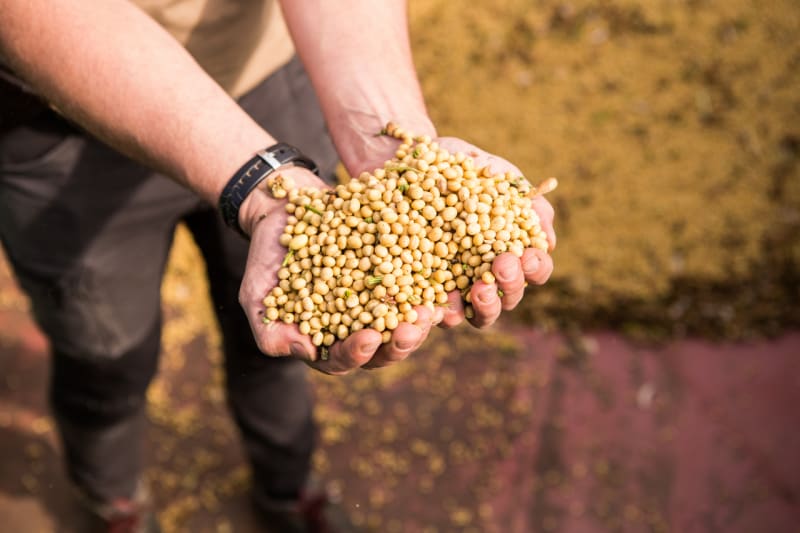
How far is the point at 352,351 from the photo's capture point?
1.28 m

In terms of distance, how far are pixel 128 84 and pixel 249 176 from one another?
28cm

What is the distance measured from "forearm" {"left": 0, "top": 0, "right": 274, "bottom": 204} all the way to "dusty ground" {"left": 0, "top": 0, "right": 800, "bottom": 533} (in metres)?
1.62

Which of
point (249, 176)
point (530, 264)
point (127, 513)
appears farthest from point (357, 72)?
point (127, 513)

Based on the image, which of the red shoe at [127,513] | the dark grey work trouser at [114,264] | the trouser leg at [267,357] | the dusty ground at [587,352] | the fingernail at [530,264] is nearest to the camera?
the fingernail at [530,264]

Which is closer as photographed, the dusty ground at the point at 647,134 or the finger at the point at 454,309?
the finger at the point at 454,309

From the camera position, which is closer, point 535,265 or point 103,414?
point 535,265

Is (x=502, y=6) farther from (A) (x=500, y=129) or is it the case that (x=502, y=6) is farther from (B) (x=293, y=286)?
(B) (x=293, y=286)

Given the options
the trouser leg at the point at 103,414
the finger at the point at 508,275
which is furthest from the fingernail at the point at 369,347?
the trouser leg at the point at 103,414

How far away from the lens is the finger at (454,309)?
141 cm

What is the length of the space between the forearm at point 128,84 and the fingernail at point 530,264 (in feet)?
1.82

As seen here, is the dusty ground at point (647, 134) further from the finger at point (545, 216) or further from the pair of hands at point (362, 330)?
the pair of hands at point (362, 330)

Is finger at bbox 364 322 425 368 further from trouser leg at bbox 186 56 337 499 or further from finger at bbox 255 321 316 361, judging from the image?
trouser leg at bbox 186 56 337 499

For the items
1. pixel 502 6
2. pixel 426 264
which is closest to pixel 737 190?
pixel 502 6

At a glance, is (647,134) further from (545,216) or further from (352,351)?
(352,351)
